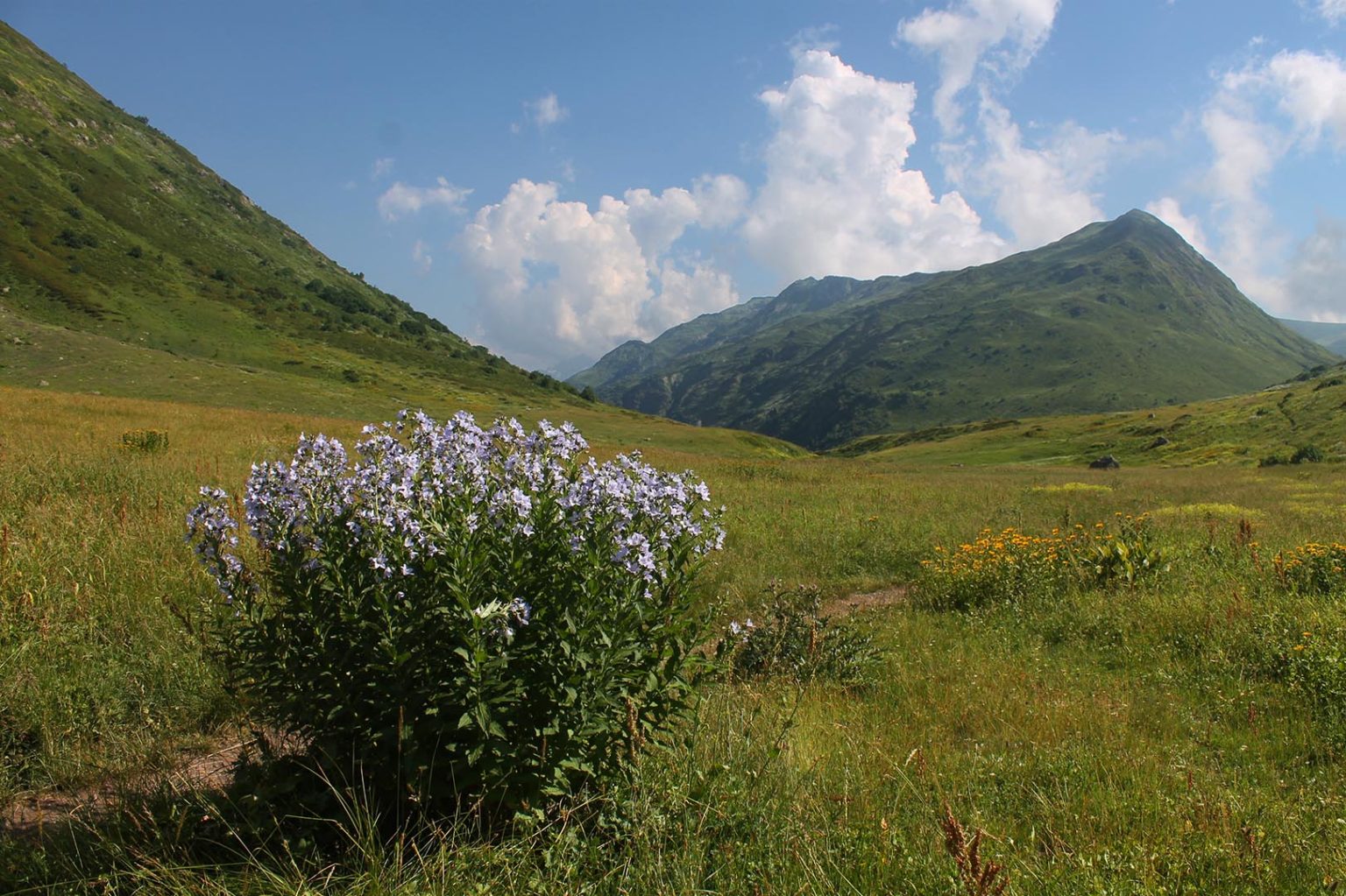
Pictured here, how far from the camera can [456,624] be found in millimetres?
3131

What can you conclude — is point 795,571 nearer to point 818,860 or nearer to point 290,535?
point 818,860

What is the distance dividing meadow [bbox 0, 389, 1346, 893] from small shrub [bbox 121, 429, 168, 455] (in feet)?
13.4

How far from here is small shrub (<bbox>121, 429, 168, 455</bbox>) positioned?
47.5 feet

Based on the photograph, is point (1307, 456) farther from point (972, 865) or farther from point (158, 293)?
point (158, 293)

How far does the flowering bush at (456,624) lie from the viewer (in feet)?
10.7

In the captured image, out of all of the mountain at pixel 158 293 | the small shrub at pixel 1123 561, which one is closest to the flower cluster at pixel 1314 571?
the small shrub at pixel 1123 561

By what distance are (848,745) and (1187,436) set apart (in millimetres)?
90800

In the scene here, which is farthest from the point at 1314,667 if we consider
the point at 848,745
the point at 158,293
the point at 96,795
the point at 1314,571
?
the point at 158,293

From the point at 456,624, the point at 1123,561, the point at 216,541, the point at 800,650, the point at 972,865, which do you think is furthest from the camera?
the point at 1123,561

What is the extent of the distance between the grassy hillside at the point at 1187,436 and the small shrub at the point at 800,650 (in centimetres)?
4817

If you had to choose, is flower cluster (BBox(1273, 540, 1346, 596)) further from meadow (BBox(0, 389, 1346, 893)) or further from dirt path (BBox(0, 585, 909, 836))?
dirt path (BBox(0, 585, 909, 836))

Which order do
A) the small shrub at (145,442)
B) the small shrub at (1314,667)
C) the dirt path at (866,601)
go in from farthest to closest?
the small shrub at (145,442) → the dirt path at (866,601) → the small shrub at (1314,667)

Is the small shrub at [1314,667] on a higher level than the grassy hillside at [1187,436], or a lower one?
lower

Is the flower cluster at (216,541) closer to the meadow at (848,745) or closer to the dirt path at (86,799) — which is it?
the dirt path at (86,799)
